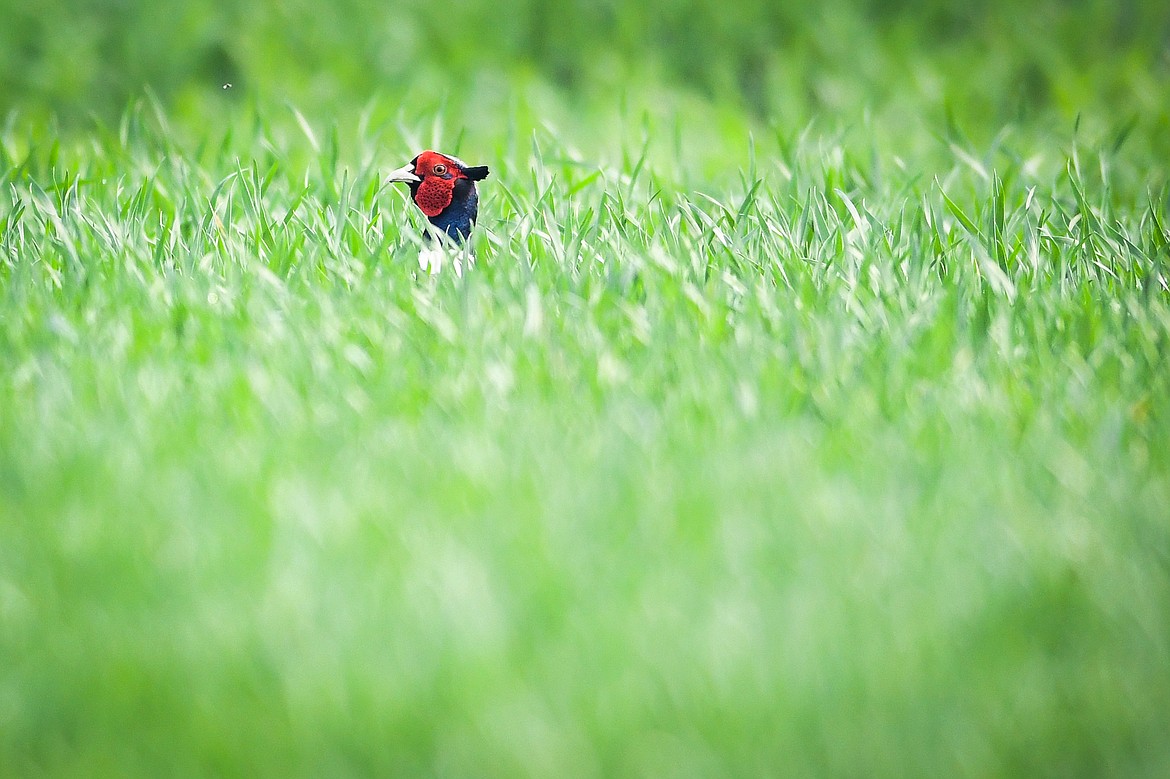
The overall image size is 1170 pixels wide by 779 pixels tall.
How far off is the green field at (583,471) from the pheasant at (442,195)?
5.2 inches

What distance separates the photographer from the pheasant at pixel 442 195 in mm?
3453

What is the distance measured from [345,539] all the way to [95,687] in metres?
0.49

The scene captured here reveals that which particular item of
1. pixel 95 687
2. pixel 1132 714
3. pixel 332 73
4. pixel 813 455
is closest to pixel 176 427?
pixel 95 687

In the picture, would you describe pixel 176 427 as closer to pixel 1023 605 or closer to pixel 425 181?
pixel 425 181

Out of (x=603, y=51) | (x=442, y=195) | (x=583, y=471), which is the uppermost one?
(x=603, y=51)

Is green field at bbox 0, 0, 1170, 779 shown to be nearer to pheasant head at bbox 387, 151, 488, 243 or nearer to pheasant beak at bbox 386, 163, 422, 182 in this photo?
pheasant head at bbox 387, 151, 488, 243

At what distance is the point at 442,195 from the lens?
11.5 ft

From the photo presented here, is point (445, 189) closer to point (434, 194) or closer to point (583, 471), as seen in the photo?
point (434, 194)

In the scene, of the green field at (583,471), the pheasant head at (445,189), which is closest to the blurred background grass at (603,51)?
the green field at (583,471)

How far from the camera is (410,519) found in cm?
230

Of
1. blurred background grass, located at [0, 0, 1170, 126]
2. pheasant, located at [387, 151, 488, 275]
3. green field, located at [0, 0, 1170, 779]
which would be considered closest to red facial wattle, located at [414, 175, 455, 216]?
pheasant, located at [387, 151, 488, 275]

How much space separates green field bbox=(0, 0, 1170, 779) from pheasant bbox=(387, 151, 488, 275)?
13 cm

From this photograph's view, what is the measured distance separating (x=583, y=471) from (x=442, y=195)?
132cm

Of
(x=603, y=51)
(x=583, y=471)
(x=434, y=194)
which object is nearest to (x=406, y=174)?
(x=434, y=194)
